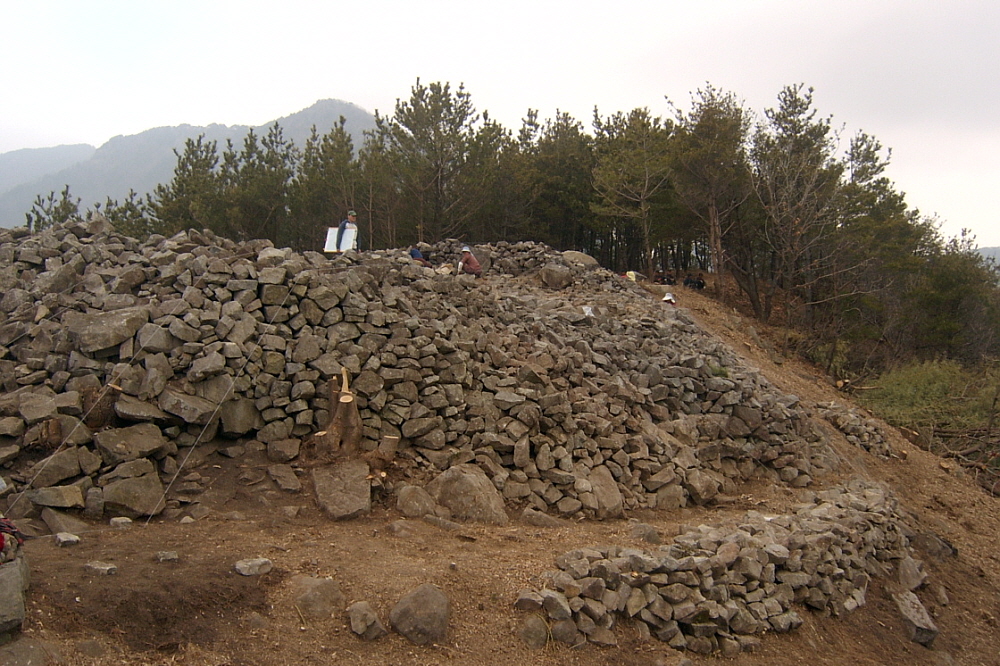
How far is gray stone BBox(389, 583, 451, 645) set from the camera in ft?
13.0

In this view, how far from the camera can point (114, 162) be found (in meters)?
111

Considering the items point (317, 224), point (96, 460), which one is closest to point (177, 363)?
point (96, 460)

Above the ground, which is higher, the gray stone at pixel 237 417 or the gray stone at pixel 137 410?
the gray stone at pixel 137 410

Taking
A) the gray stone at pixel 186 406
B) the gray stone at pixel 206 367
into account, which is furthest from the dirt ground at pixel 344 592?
the gray stone at pixel 206 367

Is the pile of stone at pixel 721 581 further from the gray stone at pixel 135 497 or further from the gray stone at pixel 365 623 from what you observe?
the gray stone at pixel 135 497

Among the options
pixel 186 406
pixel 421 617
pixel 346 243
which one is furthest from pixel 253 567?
pixel 346 243

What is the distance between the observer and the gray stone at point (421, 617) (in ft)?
13.0

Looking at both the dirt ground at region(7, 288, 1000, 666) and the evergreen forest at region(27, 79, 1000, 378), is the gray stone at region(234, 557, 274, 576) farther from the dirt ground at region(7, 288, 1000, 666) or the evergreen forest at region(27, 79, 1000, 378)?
the evergreen forest at region(27, 79, 1000, 378)

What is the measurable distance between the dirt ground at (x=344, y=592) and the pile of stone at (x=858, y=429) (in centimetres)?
271

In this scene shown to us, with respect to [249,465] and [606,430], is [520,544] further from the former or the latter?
[249,465]

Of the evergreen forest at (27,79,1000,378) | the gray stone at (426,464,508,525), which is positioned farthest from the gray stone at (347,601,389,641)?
the evergreen forest at (27,79,1000,378)

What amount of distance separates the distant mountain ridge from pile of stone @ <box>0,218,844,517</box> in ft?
288

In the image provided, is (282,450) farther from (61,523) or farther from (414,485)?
(61,523)

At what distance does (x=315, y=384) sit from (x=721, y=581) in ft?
14.4
